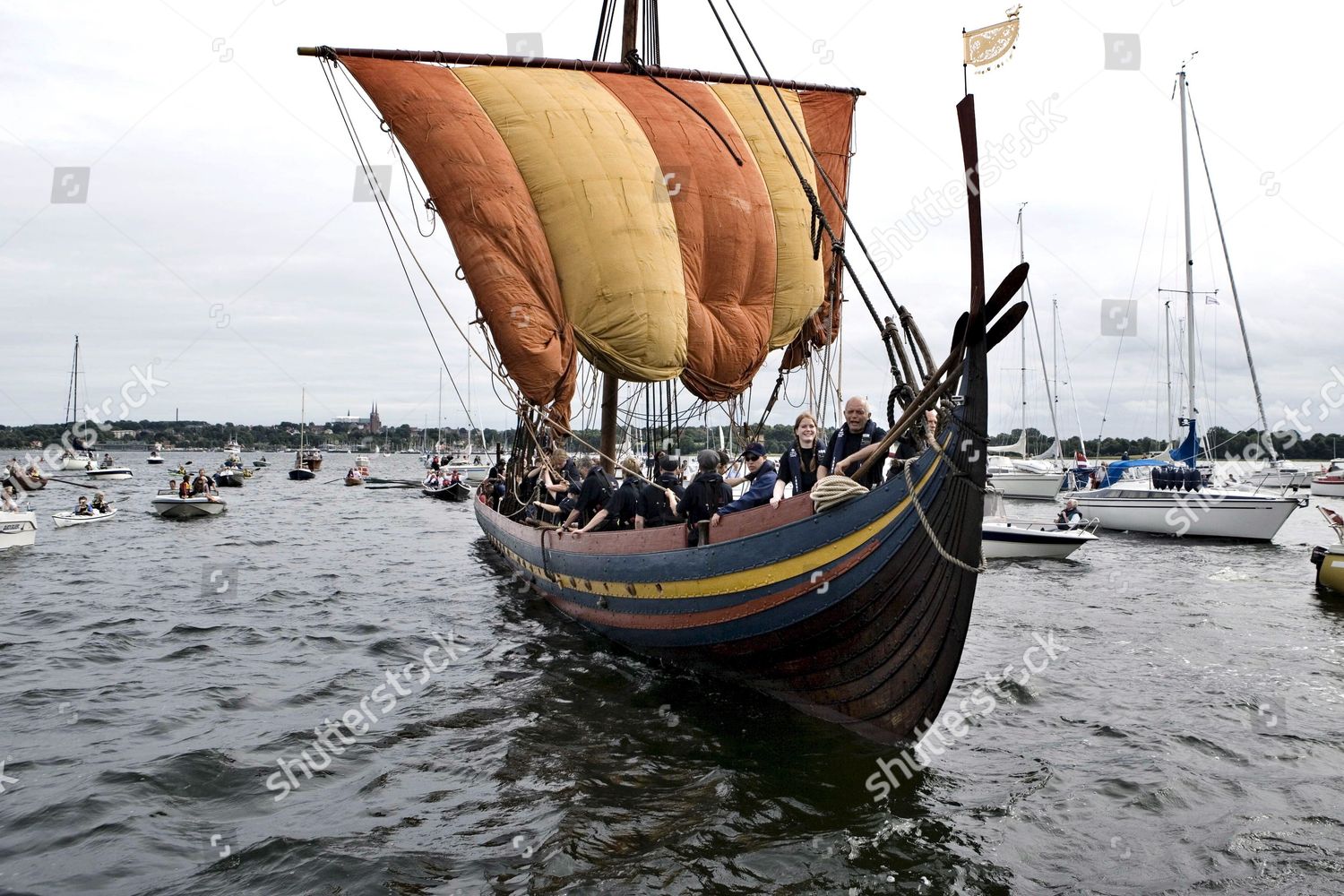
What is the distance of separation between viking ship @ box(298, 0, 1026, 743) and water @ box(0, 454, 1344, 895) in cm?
82

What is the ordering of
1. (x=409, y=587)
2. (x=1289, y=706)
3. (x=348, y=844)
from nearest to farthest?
(x=348, y=844)
(x=1289, y=706)
(x=409, y=587)

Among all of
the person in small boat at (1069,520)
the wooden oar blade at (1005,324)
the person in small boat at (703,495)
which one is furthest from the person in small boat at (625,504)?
the person in small boat at (1069,520)

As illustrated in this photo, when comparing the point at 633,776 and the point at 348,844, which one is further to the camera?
the point at 633,776

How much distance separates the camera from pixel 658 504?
9250mm

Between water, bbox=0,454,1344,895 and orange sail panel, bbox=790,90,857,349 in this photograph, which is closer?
water, bbox=0,454,1344,895

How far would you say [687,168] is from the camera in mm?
14625

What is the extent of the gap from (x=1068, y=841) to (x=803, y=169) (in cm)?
1320

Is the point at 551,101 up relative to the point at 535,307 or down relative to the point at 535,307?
up

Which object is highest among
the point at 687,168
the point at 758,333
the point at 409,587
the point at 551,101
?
the point at 551,101

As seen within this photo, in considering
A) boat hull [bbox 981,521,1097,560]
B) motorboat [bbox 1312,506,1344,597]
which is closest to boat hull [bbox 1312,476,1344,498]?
boat hull [bbox 981,521,1097,560]

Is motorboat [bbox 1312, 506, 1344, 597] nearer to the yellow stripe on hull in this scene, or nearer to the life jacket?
the life jacket

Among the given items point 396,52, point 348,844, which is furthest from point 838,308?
point 348,844

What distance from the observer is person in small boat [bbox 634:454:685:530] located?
9.05 m

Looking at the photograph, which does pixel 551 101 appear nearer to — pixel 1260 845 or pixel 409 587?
pixel 409 587
